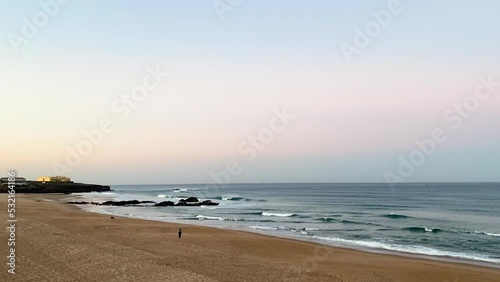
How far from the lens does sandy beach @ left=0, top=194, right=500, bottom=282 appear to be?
1380 cm

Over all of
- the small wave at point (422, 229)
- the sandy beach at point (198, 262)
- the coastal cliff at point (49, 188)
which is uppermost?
the coastal cliff at point (49, 188)

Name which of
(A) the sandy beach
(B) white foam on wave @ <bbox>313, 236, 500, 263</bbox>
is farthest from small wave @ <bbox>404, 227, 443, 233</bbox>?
(A) the sandy beach

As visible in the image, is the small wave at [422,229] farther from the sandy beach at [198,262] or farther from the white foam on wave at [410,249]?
the sandy beach at [198,262]

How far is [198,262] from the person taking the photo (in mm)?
16703

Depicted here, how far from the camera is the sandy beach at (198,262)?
45.3 ft

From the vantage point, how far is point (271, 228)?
113 feet

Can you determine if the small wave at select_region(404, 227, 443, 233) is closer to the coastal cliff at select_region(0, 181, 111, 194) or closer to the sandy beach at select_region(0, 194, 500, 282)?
the sandy beach at select_region(0, 194, 500, 282)

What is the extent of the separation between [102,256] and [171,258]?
2.74 metres

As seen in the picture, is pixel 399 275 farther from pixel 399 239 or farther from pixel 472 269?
pixel 399 239

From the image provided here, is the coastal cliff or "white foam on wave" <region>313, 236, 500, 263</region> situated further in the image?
the coastal cliff

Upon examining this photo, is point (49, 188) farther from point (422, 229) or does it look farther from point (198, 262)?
point (198, 262)

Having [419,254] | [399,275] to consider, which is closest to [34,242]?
[399,275]

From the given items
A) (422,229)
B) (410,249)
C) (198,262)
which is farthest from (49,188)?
(198,262)

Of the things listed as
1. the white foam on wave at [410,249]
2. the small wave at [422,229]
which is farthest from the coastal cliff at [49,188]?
the white foam on wave at [410,249]
